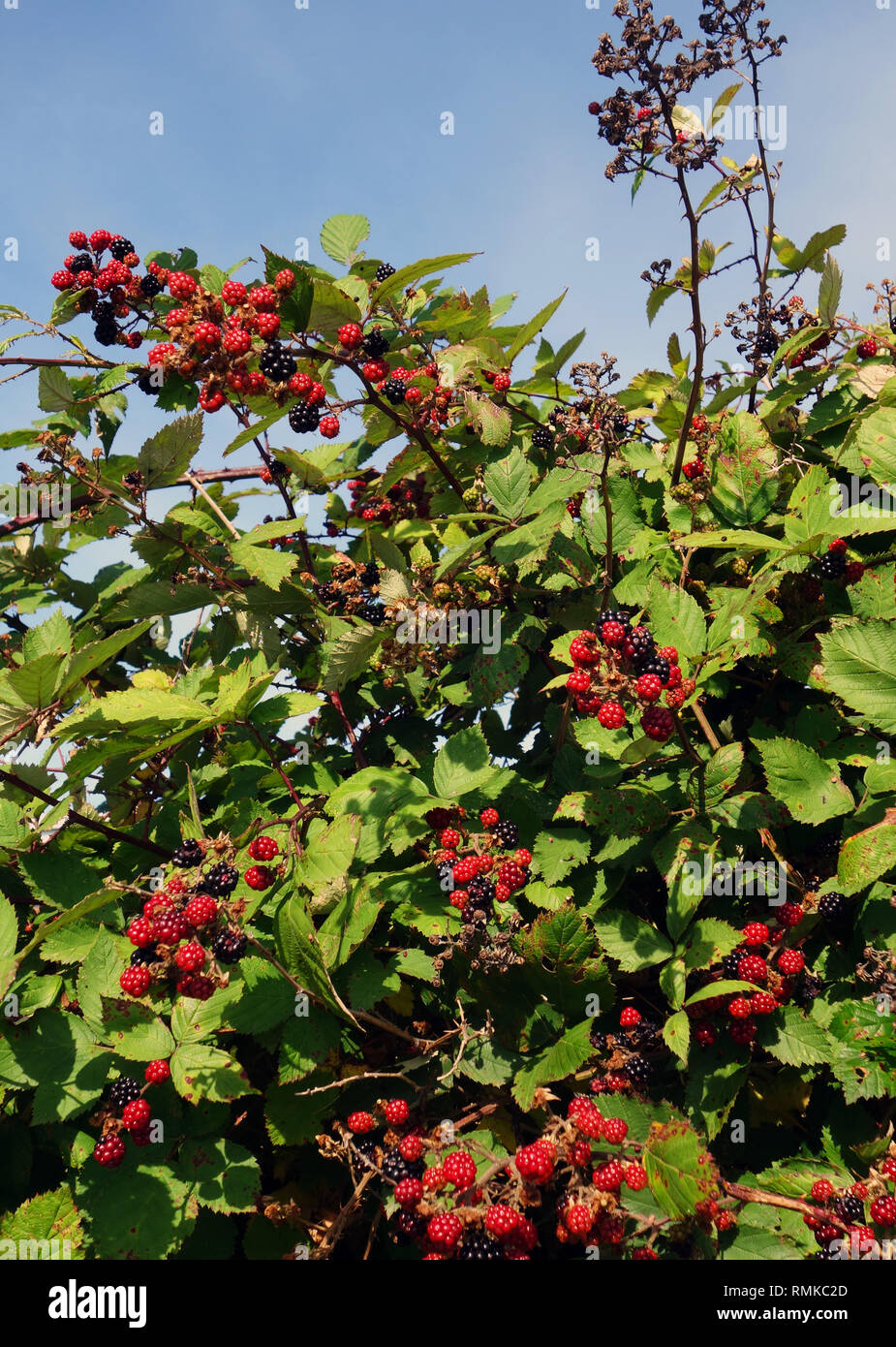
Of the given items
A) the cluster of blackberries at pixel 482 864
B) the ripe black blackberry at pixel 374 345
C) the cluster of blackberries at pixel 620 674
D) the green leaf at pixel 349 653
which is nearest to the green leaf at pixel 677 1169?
the cluster of blackberries at pixel 482 864

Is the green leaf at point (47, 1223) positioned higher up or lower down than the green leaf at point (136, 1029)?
lower down

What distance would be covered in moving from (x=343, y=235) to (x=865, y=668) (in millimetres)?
3105

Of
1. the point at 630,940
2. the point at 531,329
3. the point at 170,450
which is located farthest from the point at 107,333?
the point at 630,940

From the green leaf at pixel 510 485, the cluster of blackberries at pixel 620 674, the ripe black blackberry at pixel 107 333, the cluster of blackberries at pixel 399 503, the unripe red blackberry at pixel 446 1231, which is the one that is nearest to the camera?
the unripe red blackberry at pixel 446 1231

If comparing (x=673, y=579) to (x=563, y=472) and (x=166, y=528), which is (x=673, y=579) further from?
(x=166, y=528)

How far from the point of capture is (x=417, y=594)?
3027 mm

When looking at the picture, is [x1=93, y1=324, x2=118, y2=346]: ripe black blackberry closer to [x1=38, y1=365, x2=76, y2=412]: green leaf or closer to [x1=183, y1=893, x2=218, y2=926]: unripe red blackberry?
[x1=38, y1=365, x2=76, y2=412]: green leaf

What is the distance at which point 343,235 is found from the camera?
4.02 metres

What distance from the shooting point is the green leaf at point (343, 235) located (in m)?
4.00

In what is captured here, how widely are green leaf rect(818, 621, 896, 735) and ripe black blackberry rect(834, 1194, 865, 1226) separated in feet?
4.05

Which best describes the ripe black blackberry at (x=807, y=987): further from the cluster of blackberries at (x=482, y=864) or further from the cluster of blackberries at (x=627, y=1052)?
the cluster of blackberries at (x=482, y=864)

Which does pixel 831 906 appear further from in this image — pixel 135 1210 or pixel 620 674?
pixel 135 1210

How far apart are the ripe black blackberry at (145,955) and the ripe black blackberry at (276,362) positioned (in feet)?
5.79

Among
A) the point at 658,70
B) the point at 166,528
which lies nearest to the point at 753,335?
the point at 658,70
